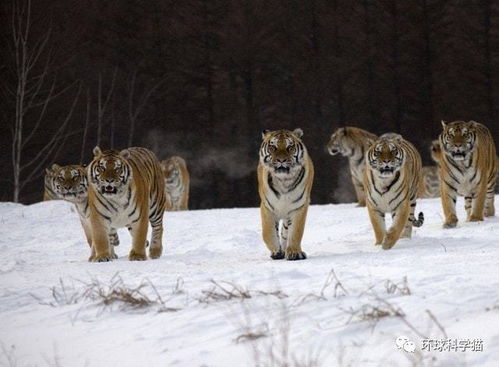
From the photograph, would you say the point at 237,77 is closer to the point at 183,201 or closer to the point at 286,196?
the point at 183,201

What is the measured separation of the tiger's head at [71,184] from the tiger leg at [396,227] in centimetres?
301

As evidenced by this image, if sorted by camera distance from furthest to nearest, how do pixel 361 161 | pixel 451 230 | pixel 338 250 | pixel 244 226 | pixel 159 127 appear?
pixel 159 127 → pixel 361 161 → pixel 244 226 → pixel 451 230 → pixel 338 250

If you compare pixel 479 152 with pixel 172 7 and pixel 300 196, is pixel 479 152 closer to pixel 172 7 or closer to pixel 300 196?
pixel 300 196

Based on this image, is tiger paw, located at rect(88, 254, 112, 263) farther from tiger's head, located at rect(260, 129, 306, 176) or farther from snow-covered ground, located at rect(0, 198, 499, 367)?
tiger's head, located at rect(260, 129, 306, 176)

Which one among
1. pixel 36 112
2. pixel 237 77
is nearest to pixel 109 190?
pixel 36 112

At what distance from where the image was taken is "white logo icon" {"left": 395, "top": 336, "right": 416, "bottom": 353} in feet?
8.68

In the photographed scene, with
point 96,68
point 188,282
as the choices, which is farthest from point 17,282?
point 96,68

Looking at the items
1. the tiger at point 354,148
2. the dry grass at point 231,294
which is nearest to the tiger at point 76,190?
the dry grass at point 231,294

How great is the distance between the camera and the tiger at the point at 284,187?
572 centimetres

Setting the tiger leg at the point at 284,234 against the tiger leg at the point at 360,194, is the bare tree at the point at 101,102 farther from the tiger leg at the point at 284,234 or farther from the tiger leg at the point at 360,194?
the tiger leg at the point at 284,234

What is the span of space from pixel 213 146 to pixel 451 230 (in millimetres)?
10188

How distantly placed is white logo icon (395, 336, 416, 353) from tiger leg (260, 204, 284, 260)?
3190 mm

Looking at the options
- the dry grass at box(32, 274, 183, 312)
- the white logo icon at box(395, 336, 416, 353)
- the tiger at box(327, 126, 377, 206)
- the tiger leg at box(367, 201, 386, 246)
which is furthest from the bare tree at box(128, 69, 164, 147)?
the white logo icon at box(395, 336, 416, 353)

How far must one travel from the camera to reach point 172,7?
17.8 metres
